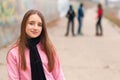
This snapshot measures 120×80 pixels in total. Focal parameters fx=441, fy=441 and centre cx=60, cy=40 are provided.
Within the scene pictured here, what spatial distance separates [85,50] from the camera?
14.8 metres

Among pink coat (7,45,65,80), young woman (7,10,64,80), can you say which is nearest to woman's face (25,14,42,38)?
young woman (7,10,64,80)

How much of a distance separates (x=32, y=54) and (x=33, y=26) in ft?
0.87

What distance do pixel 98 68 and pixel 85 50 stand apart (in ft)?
13.1

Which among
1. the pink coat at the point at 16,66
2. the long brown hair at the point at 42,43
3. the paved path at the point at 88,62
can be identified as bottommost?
the paved path at the point at 88,62

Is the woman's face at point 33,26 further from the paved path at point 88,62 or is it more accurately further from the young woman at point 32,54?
the paved path at point 88,62

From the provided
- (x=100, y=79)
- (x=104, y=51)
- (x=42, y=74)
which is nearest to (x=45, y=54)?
(x=42, y=74)

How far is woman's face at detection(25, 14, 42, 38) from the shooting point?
390 centimetres

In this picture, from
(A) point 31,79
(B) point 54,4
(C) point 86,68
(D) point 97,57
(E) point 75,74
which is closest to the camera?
(A) point 31,79

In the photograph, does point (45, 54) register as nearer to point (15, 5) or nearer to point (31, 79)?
point (31, 79)

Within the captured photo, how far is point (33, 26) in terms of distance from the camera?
3.91 meters

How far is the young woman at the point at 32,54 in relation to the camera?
3839mm

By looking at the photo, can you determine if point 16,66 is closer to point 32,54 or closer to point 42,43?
point 32,54

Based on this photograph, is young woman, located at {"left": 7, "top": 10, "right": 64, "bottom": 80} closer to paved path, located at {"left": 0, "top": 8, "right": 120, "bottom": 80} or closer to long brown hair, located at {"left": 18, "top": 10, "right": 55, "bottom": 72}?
long brown hair, located at {"left": 18, "top": 10, "right": 55, "bottom": 72}

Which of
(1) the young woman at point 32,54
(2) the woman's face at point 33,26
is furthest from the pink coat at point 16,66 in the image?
(2) the woman's face at point 33,26
